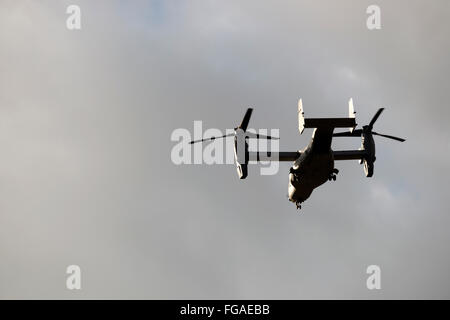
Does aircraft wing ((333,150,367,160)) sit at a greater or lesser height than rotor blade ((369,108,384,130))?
lesser

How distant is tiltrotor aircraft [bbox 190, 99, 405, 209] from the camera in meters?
47.1

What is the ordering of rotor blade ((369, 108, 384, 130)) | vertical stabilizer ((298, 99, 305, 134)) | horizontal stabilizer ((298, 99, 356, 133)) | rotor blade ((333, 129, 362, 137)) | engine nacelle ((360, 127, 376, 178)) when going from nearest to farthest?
horizontal stabilizer ((298, 99, 356, 133)) → vertical stabilizer ((298, 99, 305, 134)) → rotor blade ((369, 108, 384, 130)) → rotor blade ((333, 129, 362, 137)) → engine nacelle ((360, 127, 376, 178))

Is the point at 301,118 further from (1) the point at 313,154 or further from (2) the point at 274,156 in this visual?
(2) the point at 274,156

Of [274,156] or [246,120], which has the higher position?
[246,120]

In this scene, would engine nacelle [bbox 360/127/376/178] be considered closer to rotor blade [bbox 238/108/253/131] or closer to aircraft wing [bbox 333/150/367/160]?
aircraft wing [bbox 333/150/367/160]

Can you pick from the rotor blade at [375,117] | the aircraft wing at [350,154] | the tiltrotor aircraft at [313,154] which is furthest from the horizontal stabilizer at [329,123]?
the aircraft wing at [350,154]

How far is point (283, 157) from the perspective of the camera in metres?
53.4

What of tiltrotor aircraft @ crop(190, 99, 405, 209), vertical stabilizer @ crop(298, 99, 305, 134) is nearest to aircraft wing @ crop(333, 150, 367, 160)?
tiltrotor aircraft @ crop(190, 99, 405, 209)

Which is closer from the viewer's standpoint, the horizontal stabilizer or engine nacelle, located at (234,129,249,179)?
the horizontal stabilizer

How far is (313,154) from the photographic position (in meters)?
49.4

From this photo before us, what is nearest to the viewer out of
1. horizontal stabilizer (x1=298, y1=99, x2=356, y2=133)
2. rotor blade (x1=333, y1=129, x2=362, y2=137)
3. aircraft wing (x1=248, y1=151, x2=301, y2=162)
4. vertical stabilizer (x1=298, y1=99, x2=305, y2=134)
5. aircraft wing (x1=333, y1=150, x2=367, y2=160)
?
horizontal stabilizer (x1=298, y1=99, x2=356, y2=133)

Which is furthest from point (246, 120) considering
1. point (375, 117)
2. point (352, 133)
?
point (375, 117)
